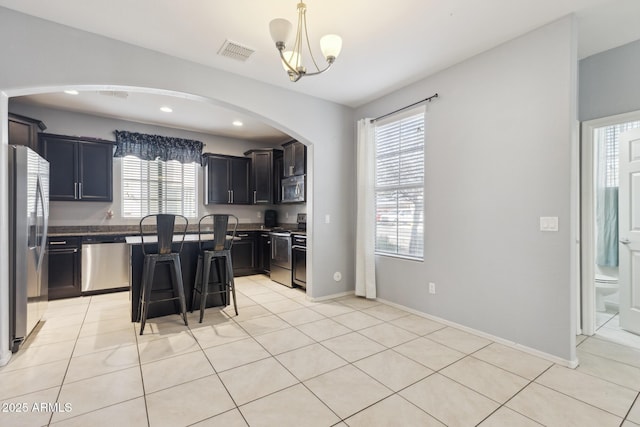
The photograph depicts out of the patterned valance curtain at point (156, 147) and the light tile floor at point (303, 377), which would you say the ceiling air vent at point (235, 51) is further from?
the patterned valance curtain at point (156, 147)

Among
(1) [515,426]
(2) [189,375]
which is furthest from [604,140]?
(2) [189,375]

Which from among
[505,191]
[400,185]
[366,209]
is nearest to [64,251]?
[366,209]

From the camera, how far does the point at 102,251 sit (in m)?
4.43

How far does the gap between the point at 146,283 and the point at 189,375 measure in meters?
1.26

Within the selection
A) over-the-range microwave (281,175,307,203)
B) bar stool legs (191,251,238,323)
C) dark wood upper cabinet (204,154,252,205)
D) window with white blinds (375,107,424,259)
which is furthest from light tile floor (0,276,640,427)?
dark wood upper cabinet (204,154,252,205)

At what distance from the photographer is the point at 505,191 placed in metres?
2.77

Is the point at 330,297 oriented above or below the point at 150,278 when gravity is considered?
below

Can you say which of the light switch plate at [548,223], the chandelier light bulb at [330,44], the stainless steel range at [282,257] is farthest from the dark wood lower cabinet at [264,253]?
the light switch plate at [548,223]

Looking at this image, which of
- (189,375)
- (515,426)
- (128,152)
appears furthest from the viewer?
(128,152)

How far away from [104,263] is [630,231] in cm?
666

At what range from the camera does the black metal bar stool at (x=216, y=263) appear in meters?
3.35

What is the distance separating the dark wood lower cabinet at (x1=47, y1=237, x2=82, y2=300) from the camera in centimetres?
412

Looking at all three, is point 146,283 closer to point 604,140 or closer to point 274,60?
point 274,60

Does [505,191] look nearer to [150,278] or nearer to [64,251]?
[150,278]
